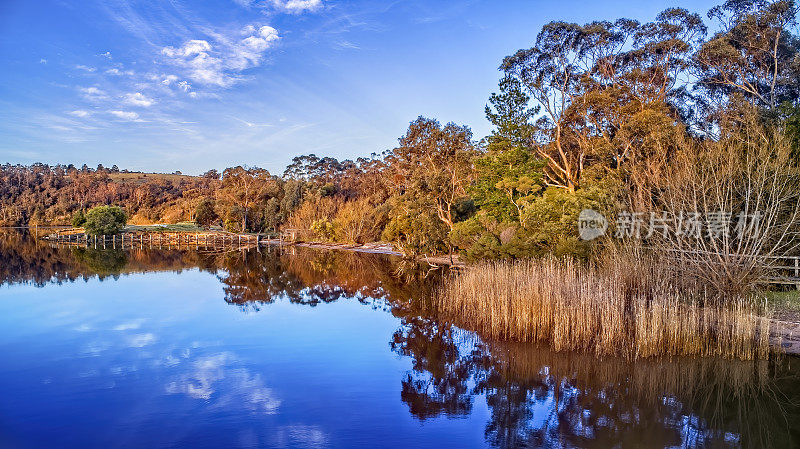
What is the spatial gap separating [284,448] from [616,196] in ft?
A: 37.5

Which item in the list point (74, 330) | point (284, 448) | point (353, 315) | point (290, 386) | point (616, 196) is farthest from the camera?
point (616, 196)

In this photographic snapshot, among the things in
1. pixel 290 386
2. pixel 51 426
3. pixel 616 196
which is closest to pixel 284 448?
pixel 290 386

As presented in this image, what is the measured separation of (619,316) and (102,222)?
123ft

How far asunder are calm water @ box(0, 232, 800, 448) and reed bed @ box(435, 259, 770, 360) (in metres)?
0.34

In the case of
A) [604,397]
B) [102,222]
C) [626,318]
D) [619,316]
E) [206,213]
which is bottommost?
[604,397]

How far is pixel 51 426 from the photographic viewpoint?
583 centimetres

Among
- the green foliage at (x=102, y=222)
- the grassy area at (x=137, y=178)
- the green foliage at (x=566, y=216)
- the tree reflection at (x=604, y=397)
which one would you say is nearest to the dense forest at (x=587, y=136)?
the green foliage at (x=566, y=216)

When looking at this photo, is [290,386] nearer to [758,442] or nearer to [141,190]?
[758,442]

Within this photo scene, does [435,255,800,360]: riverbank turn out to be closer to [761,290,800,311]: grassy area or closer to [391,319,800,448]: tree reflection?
[391,319,800,448]: tree reflection

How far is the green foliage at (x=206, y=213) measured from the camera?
147 feet

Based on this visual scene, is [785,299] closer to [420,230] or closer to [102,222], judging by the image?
[420,230]

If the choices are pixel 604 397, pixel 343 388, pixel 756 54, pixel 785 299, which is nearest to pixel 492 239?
pixel 785 299

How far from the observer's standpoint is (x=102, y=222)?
119 ft

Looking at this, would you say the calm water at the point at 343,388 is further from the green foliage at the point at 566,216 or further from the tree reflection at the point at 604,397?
the green foliage at the point at 566,216
